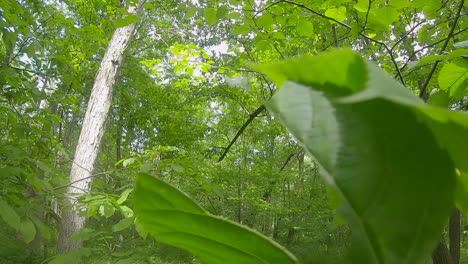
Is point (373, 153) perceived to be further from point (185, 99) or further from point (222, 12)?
point (185, 99)

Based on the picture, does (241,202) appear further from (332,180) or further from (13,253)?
(332,180)

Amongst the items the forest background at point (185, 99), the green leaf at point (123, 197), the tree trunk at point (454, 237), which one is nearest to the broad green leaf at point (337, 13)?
the forest background at point (185, 99)

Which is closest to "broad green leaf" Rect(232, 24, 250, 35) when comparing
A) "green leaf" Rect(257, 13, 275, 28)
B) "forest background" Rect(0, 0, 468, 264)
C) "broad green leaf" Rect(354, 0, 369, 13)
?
"forest background" Rect(0, 0, 468, 264)

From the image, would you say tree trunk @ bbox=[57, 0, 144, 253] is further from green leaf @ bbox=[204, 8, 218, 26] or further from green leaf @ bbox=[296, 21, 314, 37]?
green leaf @ bbox=[296, 21, 314, 37]

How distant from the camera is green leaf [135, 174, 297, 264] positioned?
159 mm

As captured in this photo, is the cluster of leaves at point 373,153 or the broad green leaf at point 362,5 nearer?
the cluster of leaves at point 373,153

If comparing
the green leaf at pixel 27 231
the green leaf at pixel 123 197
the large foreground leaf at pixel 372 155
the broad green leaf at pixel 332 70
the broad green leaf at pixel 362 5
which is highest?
the broad green leaf at pixel 362 5

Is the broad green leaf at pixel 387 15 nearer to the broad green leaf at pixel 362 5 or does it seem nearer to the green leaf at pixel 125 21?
the broad green leaf at pixel 362 5

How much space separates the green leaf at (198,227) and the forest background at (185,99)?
2 cm

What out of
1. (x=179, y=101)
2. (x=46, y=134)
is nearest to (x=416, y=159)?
(x=46, y=134)

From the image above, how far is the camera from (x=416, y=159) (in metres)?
0.13

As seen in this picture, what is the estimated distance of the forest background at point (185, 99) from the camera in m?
1.39

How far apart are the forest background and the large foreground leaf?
22 millimetres

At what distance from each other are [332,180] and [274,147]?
8.22 metres
